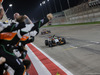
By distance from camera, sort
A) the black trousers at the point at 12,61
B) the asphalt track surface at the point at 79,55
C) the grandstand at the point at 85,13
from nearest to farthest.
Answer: the black trousers at the point at 12,61 < the asphalt track surface at the point at 79,55 < the grandstand at the point at 85,13

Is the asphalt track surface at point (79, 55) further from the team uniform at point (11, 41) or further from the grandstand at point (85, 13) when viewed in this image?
the grandstand at point (85, 13)

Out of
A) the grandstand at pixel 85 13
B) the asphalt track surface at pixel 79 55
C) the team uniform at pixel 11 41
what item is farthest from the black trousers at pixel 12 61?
the grandstand at pixel 85 13

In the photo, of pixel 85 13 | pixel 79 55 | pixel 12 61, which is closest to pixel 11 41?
pixel 12 61

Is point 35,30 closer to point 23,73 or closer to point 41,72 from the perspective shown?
point 23,73

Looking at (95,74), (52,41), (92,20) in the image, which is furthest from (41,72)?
(92,20)

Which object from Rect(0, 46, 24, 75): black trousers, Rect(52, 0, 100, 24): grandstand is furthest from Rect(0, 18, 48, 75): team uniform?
Rect(52, 0, 100, 24): grandstand

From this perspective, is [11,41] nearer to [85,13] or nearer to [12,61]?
[12,61]

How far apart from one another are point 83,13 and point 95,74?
77.0ft

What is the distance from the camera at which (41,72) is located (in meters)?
5.20

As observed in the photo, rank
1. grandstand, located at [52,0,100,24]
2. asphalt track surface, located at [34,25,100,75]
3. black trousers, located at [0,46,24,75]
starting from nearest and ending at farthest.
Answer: black trousers, located at [0,46,24,75] < asphalt track surface, located at [34,25,100,75] < grandstand, located at [52,0,100,24]

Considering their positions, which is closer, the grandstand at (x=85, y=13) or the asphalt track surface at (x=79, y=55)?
the asphalt track surface at (x=79, y=55)

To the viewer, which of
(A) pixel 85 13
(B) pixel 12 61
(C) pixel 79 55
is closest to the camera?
(B) pixel 12 61

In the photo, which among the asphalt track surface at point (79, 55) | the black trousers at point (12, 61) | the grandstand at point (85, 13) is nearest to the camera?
the black trousers at point (12, 61)

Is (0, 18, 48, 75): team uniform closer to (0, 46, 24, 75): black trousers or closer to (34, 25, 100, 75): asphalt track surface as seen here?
(0, 46, 24, 75): black trousers
